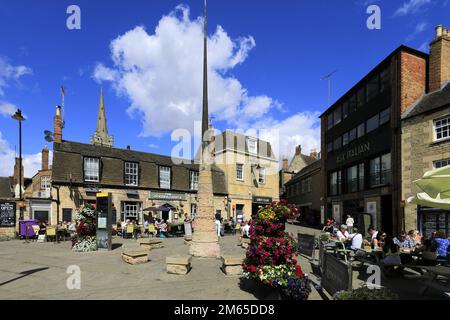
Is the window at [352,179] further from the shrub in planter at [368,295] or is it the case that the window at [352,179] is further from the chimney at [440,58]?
the shrub in planter at [368,295]

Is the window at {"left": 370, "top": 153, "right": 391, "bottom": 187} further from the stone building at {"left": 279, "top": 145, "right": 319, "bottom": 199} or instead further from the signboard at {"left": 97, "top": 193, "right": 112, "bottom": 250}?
the stone building at {"left": 279, "top": 145, "right": 319, "bottom": 199}

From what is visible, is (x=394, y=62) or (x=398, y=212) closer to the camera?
(x=398, y=212)

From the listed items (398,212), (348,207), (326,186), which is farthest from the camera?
(326,186)

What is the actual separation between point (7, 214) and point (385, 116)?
83.3ft

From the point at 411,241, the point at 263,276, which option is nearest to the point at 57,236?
the point at 263,276

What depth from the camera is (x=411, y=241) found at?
35.8 ft

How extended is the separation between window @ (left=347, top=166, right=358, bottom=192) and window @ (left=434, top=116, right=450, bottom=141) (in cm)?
844

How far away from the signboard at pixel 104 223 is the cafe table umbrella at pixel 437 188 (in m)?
11.8

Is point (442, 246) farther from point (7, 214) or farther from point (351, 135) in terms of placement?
point (7, 214)

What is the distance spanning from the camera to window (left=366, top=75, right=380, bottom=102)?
21.5 m

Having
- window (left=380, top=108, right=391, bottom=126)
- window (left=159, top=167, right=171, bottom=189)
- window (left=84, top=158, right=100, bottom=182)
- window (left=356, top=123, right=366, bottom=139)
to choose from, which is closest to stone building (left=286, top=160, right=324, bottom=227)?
window (left=356, top=123, right=366, bottom=139)

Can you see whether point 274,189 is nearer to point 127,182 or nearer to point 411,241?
point 127,182

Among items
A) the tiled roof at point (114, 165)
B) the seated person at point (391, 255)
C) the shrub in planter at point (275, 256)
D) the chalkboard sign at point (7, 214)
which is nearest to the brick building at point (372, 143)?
the seated person at point (391, 255)

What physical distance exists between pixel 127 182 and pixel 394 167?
1957 centimetres
